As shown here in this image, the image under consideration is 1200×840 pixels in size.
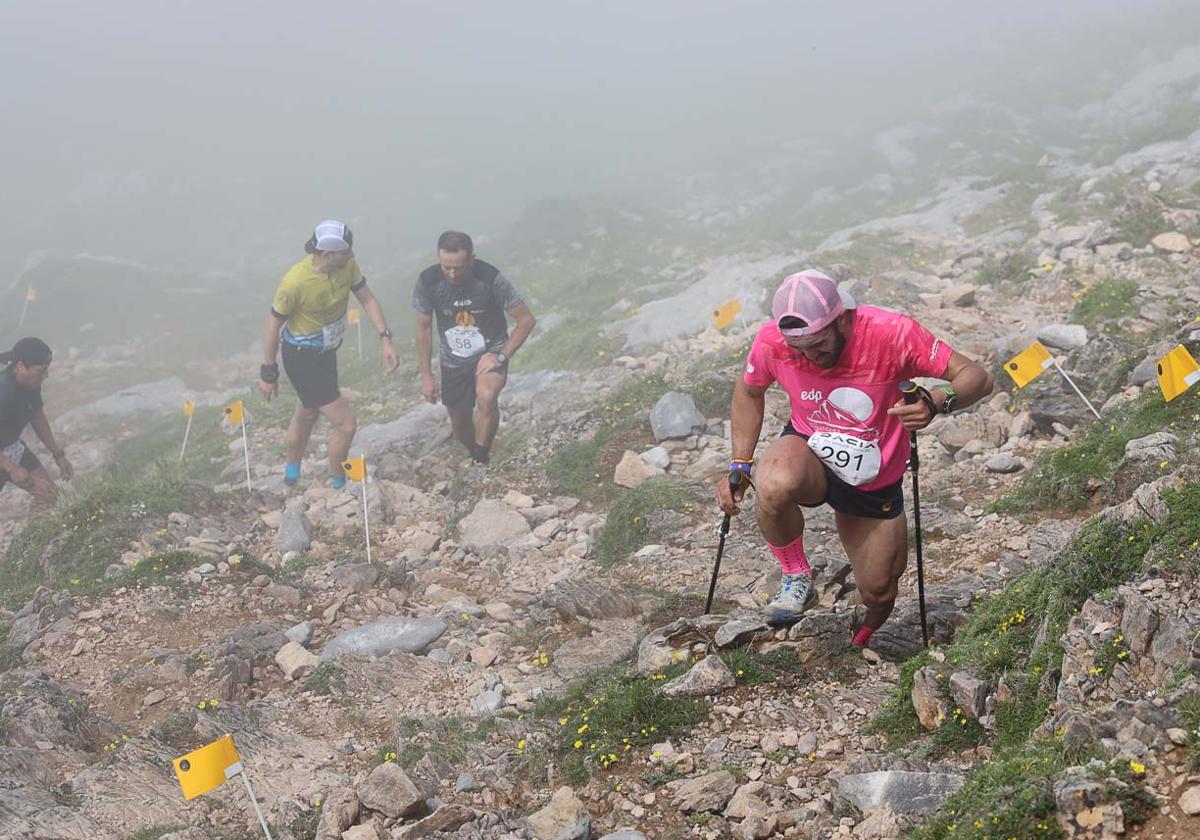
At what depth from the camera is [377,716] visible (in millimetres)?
7336

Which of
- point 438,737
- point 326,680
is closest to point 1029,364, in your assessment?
point 438,737

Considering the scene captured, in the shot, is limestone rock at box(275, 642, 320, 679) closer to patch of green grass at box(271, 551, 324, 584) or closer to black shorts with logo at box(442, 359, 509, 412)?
patch of green grass at box(271, 551, 324, 584)

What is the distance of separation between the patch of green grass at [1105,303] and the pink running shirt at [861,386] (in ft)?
22.3

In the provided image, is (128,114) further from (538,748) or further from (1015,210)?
(538,748)

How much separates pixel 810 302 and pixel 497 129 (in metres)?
54.9

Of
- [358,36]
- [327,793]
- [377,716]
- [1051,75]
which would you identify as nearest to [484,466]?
[377,716]

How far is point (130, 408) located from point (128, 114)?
39.2 meters

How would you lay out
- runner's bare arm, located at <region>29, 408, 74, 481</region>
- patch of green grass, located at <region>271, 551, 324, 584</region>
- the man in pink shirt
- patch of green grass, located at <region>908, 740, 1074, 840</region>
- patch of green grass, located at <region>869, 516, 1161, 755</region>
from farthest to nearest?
runner's bare arm, located at <region>29, 408, 74, 481</region>, patch of green grass, located at <region>271, 551, 324, 584</region>, the man in pink shirt, patch of green grass, located at <region>869, 516, 1161, 755</region>, patch of green grass, located at <region>908, 740, 1074, 840</region>

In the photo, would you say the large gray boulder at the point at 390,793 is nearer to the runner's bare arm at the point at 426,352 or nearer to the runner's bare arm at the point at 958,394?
the runner's bare arm at the point at 958,394

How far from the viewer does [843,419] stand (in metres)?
5.73

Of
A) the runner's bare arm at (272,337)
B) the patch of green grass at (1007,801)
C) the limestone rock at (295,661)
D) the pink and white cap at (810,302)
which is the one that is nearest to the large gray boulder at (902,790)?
the patch of green grass at (1007,801)

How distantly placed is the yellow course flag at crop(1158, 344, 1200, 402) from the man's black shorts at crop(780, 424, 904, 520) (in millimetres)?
2479

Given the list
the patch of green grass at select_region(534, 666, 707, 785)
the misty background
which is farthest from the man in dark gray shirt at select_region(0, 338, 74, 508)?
the misty background

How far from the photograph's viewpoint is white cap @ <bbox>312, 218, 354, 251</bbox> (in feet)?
39.2
